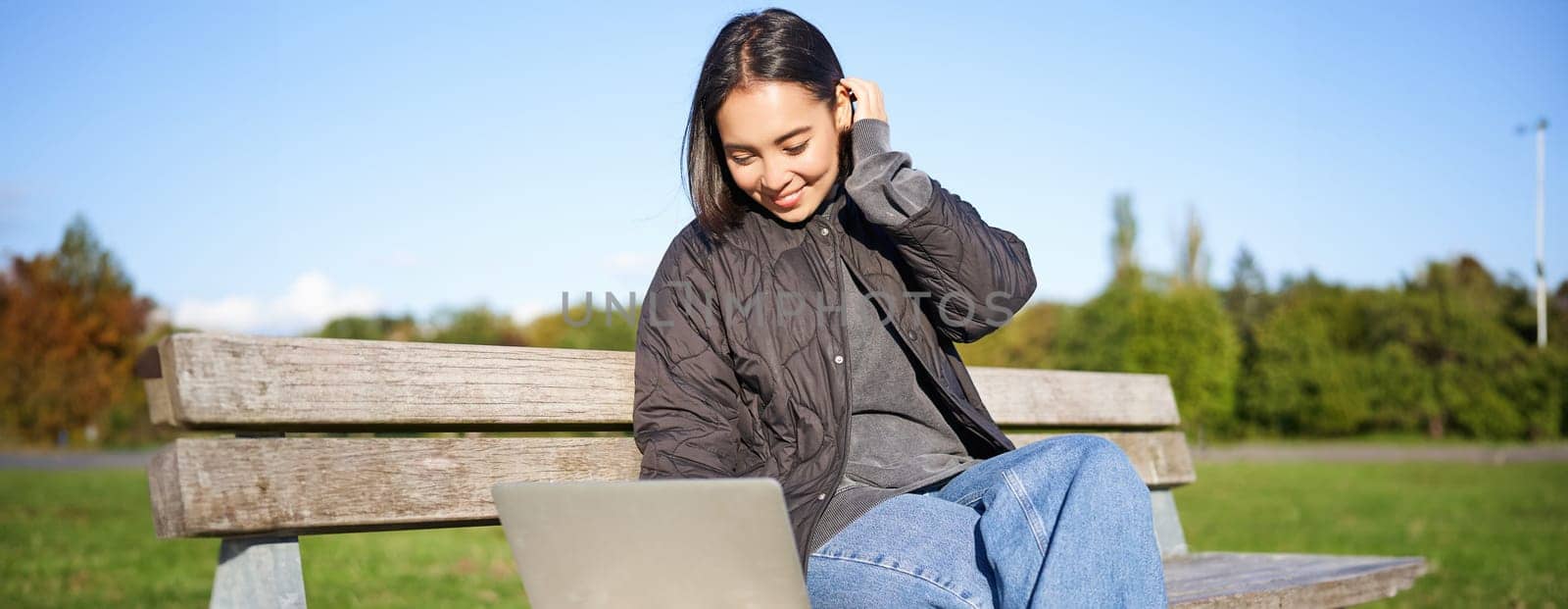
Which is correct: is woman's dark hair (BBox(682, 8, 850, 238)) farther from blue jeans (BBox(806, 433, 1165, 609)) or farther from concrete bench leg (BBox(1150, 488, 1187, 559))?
concrete bench leg (BBox(1150, 488, 1187, 559))

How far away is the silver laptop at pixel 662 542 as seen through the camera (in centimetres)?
162

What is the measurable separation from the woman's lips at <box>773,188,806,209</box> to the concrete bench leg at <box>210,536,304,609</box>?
3.45ft

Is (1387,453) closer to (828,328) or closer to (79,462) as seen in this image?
(828,328)

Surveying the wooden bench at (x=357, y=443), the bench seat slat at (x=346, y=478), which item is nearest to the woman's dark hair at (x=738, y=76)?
the wooden bench at (x=357, y=443)

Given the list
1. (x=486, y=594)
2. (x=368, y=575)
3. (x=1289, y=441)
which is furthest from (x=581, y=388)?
(x=1289, y=441)

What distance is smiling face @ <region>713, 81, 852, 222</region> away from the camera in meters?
2.39

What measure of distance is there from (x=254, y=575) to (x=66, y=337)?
41465mm

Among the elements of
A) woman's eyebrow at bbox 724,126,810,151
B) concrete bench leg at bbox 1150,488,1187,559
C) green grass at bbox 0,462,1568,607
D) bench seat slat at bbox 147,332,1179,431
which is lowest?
green grass at bbox 0,462,1568,607

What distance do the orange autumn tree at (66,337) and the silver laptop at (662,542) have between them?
37430mm

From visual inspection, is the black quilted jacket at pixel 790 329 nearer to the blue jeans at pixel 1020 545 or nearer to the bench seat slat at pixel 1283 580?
the blue jeans at pixel 1020 545

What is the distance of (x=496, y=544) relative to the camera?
851cm

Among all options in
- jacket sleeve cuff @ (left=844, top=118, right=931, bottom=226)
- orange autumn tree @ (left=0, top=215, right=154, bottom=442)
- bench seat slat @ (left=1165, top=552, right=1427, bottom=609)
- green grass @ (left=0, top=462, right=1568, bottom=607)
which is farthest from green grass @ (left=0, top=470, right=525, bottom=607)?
orange autumn tree @ (left=0, top=215, right=154, bottom=442)

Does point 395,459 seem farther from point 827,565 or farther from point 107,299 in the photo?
point 107,299

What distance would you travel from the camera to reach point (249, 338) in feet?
6.42
